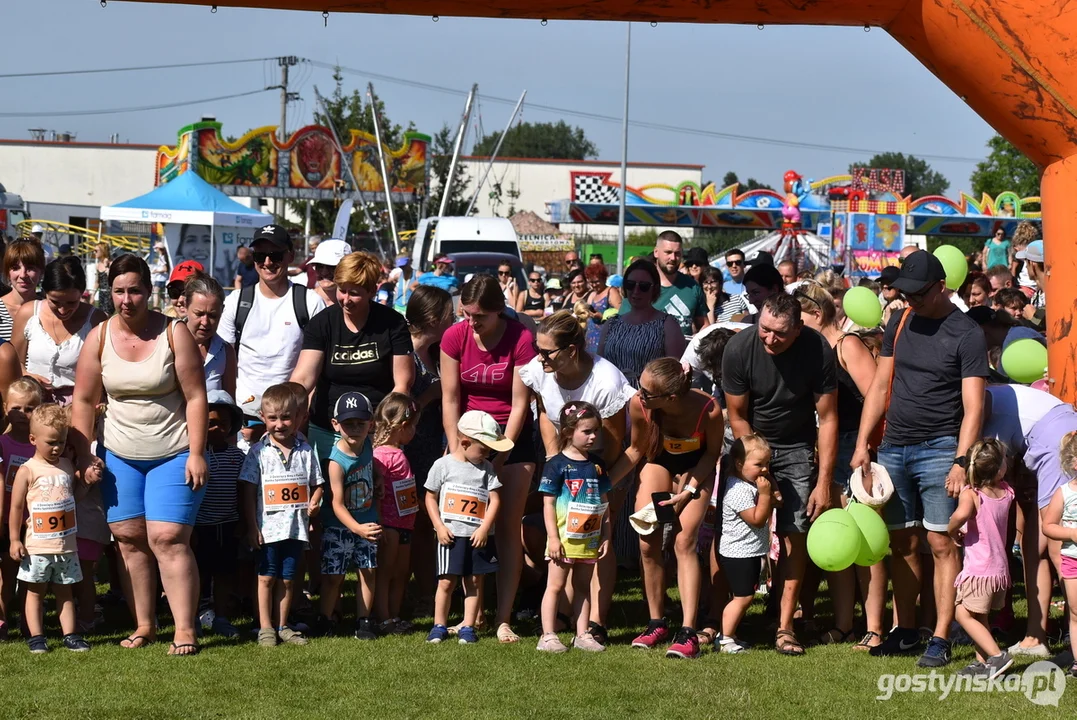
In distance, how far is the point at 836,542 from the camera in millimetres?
5445

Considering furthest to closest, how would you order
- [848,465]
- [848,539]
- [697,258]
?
[697,258] < [848,465] < [848,539]

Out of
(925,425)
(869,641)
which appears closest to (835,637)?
(869,641)

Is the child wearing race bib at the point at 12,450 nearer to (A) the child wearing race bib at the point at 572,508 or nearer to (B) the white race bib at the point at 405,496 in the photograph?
(B) the white race bib at the point at 405,496

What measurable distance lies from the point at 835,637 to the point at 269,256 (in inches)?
145

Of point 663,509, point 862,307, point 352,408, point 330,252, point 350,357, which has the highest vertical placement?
point 330,252

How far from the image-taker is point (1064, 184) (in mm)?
6004

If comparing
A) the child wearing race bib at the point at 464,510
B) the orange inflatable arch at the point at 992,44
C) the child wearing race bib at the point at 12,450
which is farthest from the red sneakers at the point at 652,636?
the child wearing race bib at the point at 12,450

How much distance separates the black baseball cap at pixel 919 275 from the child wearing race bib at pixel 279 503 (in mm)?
2938

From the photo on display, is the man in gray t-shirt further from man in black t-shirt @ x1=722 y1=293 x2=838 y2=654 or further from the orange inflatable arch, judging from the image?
the orange inflatable arch

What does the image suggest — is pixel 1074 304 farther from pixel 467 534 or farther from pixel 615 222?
pixel 615 222

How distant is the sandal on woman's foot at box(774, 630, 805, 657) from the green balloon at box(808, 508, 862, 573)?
2.01 feet

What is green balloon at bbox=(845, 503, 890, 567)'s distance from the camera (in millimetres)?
5512

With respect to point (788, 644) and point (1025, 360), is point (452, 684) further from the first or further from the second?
point (1025, 360)

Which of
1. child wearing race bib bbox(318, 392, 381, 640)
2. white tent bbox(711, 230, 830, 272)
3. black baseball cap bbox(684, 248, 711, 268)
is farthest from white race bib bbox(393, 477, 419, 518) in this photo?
white tent bbox(711, 230, 830, 272)
